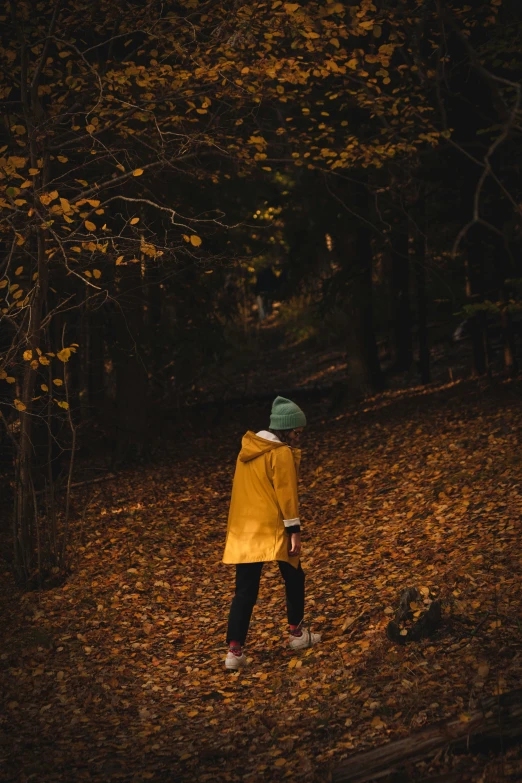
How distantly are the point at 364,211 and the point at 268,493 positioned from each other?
405 inches

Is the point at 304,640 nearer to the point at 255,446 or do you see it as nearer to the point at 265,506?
the point at 265,506

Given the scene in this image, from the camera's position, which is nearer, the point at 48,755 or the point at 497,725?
Answer: the point at 497,725

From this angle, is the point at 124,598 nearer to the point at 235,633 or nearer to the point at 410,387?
the point at 235,633

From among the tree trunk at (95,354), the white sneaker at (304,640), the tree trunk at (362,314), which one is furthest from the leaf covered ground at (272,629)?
the tree trunk at (362,314)

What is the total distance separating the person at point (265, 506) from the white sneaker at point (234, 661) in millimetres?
247

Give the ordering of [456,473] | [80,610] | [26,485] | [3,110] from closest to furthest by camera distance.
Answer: [80,610] → [26,485] → [3,110] → [456,473]

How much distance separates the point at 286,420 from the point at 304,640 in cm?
183

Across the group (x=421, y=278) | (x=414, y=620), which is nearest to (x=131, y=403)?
(x=421, y=278)

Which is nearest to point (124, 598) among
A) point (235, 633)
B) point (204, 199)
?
point (235, 633)

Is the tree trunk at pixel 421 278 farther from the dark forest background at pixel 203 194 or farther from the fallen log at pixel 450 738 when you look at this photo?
the fallen log at pixel 450 738

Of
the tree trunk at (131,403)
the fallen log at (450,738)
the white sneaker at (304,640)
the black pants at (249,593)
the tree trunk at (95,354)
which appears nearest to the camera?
the fallen log at (450,738)

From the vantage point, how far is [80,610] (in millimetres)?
7715

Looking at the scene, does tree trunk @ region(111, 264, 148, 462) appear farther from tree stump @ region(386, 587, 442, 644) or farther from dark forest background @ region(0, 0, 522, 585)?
tree stump @ region(386, 587, 442, 644)

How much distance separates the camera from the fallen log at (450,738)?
396 centimetres
